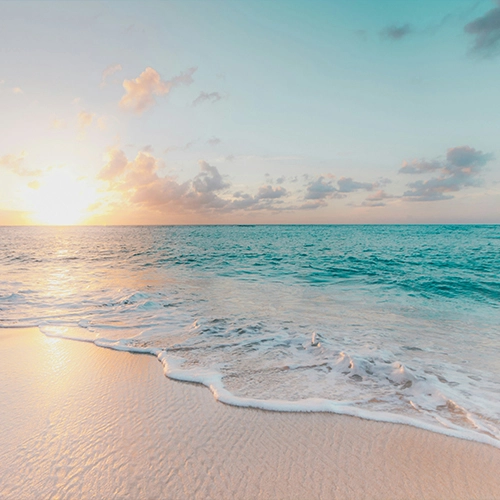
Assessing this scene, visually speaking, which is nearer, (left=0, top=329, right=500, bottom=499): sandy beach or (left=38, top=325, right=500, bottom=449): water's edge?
(left=0, top=329, right=500, bottom=499): sandy beach

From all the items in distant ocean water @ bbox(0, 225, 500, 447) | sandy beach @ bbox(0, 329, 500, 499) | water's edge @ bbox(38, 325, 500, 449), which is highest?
sandy beach @ bbox(0, 329, 500, 499)

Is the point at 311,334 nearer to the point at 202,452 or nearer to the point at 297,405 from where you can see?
the point at 297,405

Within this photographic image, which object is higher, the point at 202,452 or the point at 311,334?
the point at 202,452

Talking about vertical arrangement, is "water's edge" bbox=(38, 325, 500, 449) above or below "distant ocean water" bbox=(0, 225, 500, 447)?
above

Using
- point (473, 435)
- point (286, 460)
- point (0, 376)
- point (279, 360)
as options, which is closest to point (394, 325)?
point (279, 360)

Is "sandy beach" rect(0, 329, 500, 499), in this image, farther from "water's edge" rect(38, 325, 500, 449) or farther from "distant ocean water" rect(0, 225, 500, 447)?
"distant ocean water" rect(0, 225, 500, 447)

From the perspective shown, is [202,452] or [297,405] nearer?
[202,452]

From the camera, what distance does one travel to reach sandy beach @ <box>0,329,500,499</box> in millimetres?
2455

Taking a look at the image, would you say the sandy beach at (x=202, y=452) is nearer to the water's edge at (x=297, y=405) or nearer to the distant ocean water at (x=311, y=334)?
the water's edge at (x=297, y=405)

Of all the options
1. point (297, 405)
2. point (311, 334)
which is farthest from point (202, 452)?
point (311, 334)

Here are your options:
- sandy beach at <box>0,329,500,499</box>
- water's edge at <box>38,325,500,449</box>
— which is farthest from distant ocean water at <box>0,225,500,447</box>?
sandy beach at <box>0,329,500,499</box>

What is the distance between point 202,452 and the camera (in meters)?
2.83

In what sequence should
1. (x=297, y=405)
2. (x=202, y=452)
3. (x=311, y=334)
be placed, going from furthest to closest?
(x=311, y=334) < (x=297, y=405) < (x=202, y=452)

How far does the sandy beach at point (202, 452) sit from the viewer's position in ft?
8.05
